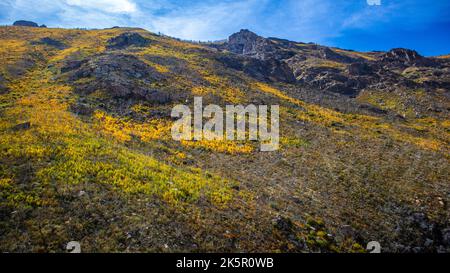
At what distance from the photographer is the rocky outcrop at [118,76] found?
143ft

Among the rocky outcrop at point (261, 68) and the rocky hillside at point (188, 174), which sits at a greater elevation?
the rocky outcrop at point (261, 68)

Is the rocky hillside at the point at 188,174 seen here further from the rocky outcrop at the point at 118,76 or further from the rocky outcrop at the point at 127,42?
the rocky outcrop at the point at 127,42

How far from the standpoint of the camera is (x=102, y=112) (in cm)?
3575

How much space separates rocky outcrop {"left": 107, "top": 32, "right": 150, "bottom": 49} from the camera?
286 feet

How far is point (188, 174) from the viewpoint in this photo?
70.5 ft

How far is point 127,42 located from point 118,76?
4919 centimetres

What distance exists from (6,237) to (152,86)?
132 ft

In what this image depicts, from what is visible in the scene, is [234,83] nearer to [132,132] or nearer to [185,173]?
[132,132]
